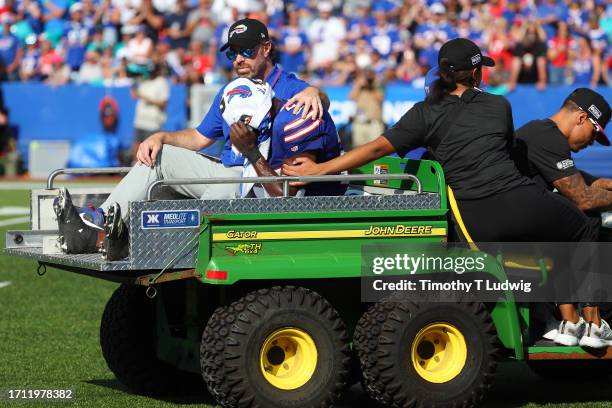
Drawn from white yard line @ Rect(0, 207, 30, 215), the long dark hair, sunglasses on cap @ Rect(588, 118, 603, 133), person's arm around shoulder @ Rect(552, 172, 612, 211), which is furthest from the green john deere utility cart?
white yard line @ Rect(0, 207, 30, 215)

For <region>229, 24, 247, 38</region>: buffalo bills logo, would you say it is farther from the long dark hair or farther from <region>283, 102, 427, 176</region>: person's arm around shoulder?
the long dark hair

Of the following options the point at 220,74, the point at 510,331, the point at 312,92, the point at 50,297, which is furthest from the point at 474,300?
the point at 220,74

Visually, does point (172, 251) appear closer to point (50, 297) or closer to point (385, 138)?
point (385, 138)

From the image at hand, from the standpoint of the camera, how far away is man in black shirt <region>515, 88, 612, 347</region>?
6652 millimetres

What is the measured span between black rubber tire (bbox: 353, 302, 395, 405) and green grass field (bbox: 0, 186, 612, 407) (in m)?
0.70

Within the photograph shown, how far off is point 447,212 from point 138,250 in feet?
5.15

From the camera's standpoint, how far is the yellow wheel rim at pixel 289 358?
Answer: 6082mm

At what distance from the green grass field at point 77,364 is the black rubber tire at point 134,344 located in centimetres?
12

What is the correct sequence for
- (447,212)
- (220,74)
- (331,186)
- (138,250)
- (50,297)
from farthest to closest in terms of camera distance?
1. (220,74)
2. (50,297)
3. (331,186)
4. (447,212)
5. (138,250)

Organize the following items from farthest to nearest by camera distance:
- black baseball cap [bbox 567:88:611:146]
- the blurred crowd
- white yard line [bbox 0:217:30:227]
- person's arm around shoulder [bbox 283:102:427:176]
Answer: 1. the blurred crowd
2. white yard line [bbox 0:217:30:227]
3. black baseball cap [bbox 567:88:611:146]
4. person's arm around shoulder [bbox 283:102:427:176]

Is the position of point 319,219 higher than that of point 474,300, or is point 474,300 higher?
point 319,219

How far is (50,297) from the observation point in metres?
10.8

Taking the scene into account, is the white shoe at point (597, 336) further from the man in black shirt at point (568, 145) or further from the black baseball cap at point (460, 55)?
the black baseball cap at point (460, 55)

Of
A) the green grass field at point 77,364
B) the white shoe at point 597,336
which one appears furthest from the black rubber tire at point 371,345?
the white shoe at point 597,336
